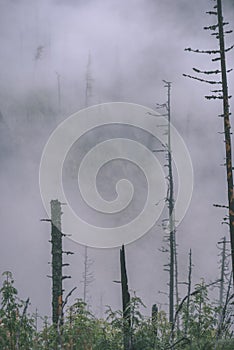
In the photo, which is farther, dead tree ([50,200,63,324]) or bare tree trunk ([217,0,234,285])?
dead tree ([50,200,63,324])

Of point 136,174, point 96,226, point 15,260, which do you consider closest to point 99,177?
point 136,174

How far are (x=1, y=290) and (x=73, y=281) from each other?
283 feet

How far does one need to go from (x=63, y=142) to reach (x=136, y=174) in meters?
23.3

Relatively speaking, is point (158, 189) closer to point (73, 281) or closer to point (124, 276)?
point (73, 281)

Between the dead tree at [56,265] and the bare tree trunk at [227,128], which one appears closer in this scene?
the bare tree trunk at [227,128]

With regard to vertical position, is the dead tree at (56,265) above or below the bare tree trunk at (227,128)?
below

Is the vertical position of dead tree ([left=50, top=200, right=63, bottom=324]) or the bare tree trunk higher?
the bare tree trunk

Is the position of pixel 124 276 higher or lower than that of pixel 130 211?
lower

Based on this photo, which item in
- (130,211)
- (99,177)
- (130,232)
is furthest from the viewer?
(99,177)

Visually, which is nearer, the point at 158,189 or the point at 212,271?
the point at 212,271

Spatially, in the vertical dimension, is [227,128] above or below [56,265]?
above

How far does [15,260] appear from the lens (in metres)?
99.0

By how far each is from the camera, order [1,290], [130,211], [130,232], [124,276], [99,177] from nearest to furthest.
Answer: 1. [124,276]
2. [1,290]
3. [130,232]
4. [130,211]
5. [99,177]

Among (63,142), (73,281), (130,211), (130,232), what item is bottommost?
(73,281)
